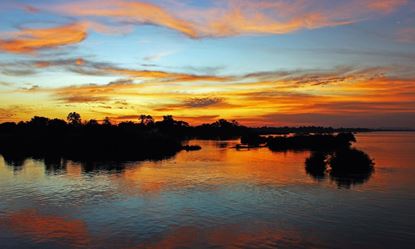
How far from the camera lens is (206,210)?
109ft

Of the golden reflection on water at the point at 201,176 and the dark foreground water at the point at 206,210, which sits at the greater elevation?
the golden reflection on water at the point at 201,176

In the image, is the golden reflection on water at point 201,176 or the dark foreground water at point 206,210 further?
the golden reflection on water at point 201,176

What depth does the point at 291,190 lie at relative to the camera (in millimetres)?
42281

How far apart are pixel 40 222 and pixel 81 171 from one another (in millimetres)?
29812

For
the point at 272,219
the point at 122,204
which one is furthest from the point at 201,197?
the point at 272,219

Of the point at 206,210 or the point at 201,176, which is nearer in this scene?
the point at 206,210

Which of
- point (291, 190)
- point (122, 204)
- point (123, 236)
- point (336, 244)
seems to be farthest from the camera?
point (291, 190)

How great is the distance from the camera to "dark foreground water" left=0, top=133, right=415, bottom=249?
2536 cm

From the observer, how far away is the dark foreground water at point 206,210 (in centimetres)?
2536

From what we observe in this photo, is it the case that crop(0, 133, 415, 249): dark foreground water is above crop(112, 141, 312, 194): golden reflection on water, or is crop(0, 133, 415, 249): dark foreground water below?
below

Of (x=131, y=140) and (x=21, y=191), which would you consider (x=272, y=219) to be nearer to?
(x=21, y=191)

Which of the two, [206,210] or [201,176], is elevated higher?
→ [201,176]

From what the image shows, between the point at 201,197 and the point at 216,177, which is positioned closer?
the point at 201,197

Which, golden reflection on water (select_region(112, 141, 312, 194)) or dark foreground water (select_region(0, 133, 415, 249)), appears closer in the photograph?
dark foreground water (select_region(0, 133, 415, 249))
